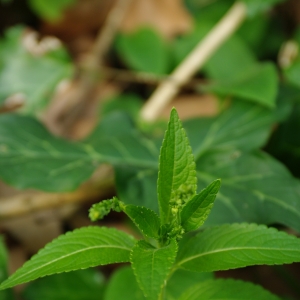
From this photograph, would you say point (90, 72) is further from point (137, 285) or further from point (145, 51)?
point (137, 285)

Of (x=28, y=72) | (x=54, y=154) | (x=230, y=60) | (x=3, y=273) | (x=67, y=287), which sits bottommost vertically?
(x=67, y=287)

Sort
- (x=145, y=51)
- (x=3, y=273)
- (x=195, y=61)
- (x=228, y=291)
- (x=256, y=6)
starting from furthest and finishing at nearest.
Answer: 1. (x=145, y=51)
2. (x=195, y=61)
3. (x=256, y=6)
4. (x=3, y=273)
5. (x=228, y=291)

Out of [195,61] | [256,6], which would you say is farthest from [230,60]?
[256,6]

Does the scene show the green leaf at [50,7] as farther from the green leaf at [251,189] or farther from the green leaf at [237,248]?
the green leaf at [237,248]

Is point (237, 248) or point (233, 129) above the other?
point (233, 129)

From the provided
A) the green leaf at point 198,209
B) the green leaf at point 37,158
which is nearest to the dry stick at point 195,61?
the green leaf at point 37,158

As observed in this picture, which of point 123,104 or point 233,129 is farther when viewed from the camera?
point 123,104
